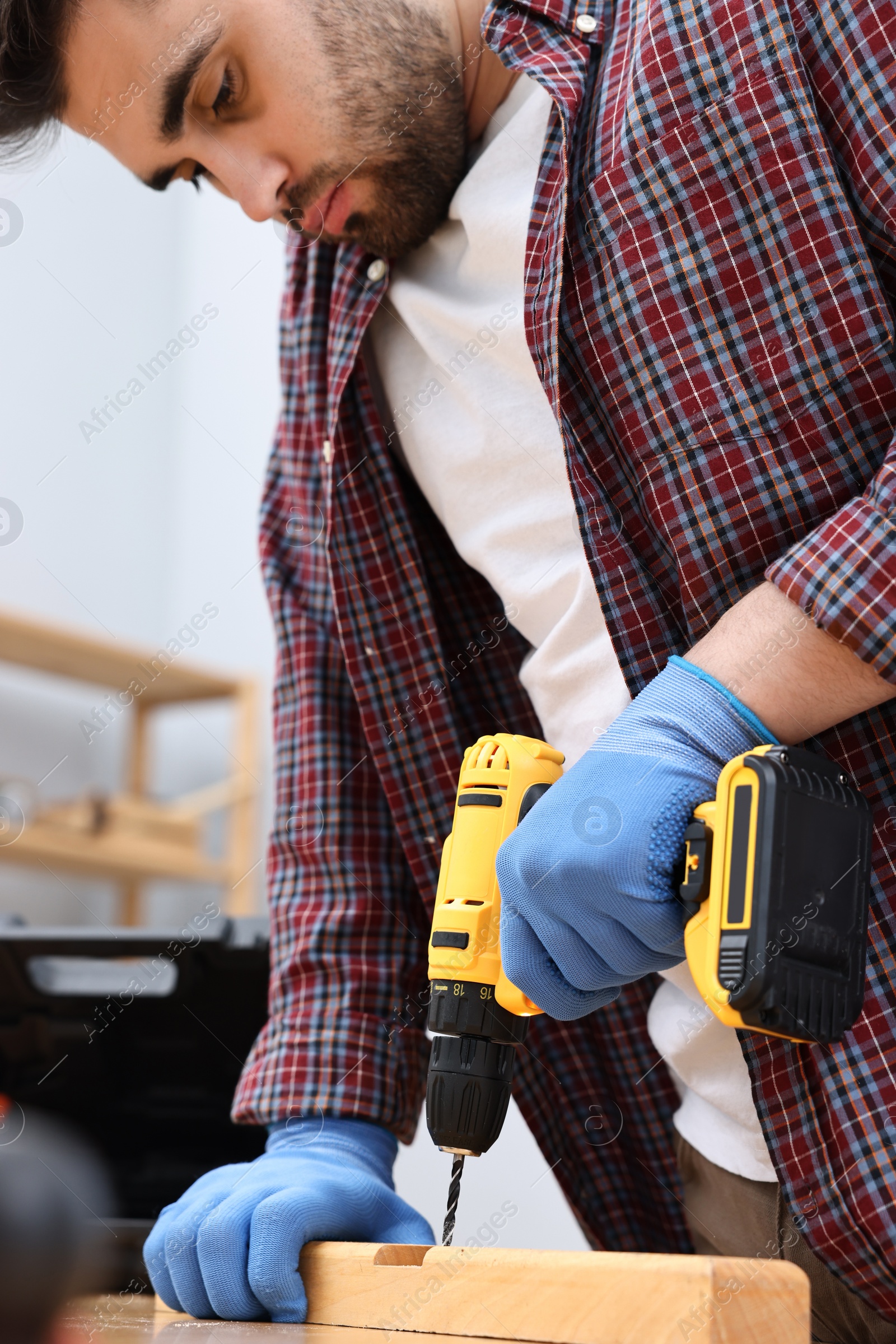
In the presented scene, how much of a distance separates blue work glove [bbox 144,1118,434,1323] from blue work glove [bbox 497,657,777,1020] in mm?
208

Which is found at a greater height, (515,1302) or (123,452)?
(123,452)

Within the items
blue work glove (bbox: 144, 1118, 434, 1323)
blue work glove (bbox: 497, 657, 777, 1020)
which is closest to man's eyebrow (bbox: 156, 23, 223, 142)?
blue work glove (bbox: 497, 657, 777, 1020)

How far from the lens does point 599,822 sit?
60cm

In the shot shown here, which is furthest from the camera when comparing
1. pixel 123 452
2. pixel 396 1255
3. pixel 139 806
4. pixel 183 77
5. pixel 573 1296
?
pixel 123 452

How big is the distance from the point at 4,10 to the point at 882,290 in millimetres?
695

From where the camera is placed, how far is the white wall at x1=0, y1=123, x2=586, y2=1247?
7.81 ft

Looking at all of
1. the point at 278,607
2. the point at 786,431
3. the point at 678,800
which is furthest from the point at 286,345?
the point at 678,800

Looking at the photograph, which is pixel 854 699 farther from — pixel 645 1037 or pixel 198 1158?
pixel 198 1158

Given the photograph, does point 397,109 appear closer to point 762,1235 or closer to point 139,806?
point 762,1235

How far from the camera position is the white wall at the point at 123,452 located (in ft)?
7.81

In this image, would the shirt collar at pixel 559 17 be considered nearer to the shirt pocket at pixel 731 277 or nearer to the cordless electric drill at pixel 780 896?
the shirt pocket at pixel 731 277

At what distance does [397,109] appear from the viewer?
35.0 inches

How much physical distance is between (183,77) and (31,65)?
0.14 meters

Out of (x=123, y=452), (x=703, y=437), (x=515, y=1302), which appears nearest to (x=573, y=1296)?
(x=515, y=1302)
